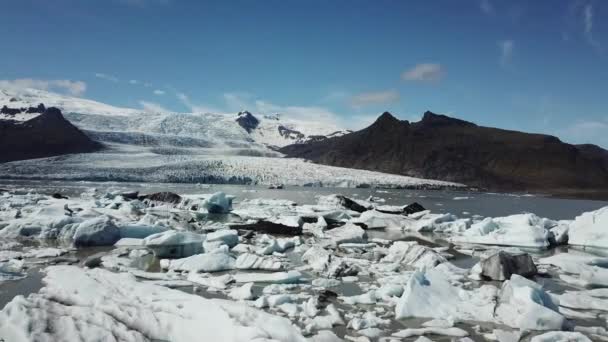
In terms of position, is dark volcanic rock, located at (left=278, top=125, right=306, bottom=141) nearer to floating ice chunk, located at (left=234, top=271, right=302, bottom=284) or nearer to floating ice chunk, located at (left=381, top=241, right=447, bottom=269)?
floating ice chunk, located at (left=381, top=241, right=447, bottom=269)

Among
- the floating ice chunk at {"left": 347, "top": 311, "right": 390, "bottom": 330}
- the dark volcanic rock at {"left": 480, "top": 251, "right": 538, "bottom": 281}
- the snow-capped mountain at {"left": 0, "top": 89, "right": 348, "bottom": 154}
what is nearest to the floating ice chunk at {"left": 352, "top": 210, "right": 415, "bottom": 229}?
the dark volcanic rock at {"left": 480, "top": 251, "right": 538, "bottom": 281}

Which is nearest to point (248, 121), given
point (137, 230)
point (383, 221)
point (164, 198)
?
point (164, 198)

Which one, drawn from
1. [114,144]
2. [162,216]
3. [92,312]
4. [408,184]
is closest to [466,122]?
[408,184]

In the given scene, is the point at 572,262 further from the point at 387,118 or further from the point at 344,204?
the point at 387,118

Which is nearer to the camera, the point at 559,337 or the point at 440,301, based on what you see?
the point at 559,337

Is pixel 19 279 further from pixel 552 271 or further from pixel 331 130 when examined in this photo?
pixel 331 130

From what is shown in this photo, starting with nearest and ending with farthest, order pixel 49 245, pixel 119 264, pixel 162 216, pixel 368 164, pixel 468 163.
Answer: pixel 119 264 → pixel 49 245 → pixel 162 216 → pixel 468 163 → pixel 368 164
